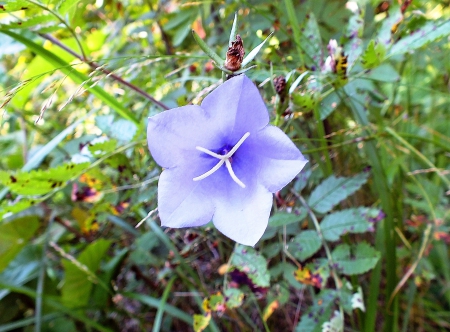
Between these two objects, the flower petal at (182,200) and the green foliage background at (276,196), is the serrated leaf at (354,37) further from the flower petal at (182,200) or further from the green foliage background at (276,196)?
the flower petal at (182,200)

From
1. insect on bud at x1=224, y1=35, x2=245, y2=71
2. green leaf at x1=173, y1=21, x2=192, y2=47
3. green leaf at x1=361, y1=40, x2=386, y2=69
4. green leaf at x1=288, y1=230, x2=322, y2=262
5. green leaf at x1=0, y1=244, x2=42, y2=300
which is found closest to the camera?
insect on bud at x1=224, y1=35, x2=245, y2=71

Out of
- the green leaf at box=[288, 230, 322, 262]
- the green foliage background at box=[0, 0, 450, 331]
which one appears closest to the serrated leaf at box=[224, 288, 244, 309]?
the green foliage background at box=[0, 0, 450, 331]

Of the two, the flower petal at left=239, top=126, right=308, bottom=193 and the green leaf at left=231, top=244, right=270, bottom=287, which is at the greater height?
the flower petal at left=239, top=126, right=308, bottom=193

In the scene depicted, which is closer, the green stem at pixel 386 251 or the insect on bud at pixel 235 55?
the insect on bud at pixel 235 55

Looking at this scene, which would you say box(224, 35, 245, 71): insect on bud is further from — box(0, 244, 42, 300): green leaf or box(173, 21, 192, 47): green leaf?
box(0, 244, 42, 300): green leaf

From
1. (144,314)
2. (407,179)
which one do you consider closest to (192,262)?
(144,314)

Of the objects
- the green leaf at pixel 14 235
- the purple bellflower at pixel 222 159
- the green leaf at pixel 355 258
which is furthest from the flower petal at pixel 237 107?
the green leaf at pixel 14 235

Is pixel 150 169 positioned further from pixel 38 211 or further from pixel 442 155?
pixel 442 155
